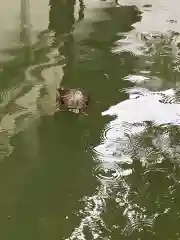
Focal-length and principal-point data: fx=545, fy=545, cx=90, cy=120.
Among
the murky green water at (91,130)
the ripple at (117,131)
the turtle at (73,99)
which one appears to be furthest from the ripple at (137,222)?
the turtle at (73,99)

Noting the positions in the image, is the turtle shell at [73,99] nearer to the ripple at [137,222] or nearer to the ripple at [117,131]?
the ripple at [117,131]

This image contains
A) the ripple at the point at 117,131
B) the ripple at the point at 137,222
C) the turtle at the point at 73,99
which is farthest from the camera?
the turtle at the point at 73,99

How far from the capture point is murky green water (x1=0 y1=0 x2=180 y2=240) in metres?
2.97

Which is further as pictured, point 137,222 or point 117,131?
point 117,131

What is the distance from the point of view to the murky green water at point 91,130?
2.97m

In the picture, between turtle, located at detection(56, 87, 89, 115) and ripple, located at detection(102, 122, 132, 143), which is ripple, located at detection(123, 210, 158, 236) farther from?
turtle, located at detection(56, 87, 89, 115)

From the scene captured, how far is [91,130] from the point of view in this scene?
3.90 metres

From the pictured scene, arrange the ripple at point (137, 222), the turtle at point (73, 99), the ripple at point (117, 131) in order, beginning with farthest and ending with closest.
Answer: the turtle at point (73, 99), the ripple at point (117, 131), the ripple at point (137, 222)

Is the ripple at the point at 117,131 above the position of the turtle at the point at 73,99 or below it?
below

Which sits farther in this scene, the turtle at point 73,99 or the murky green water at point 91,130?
the turtle at point 73,99

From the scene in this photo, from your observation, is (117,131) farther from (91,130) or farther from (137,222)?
(137,222)

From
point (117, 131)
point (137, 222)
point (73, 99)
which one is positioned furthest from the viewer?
point (73, 99)

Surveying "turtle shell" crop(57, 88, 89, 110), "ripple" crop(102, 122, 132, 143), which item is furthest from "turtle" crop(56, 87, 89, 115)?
"ripple" crop(102, 122, 132, 143)

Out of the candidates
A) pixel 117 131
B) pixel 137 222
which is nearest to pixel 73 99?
pixel 117 131
